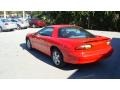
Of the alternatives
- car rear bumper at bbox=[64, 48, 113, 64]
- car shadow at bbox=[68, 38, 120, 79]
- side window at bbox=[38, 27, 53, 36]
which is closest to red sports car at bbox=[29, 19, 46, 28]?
side window at bbox=[38, 27, 53, 36]

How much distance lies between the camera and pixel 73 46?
5578 millimetres

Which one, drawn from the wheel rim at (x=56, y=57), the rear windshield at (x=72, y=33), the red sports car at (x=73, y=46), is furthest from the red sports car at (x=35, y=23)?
the wheel rim at (x=56, y=57)

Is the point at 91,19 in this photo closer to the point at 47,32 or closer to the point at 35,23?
the point at 35,23

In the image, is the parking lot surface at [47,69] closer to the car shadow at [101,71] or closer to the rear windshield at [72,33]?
the car shadow at [101,71]

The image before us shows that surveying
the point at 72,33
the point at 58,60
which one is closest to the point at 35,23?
the point at 72,33

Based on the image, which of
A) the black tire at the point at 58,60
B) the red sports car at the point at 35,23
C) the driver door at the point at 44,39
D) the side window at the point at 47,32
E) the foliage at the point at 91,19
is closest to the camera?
the black tire at the point at 58,60

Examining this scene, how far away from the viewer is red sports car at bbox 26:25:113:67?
5.58 metres

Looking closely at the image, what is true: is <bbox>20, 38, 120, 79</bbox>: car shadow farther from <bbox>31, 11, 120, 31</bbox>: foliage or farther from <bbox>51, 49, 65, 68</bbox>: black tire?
<bbox>31, 11, 120, 31</bbox>: foliage

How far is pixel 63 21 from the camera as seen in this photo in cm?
2073

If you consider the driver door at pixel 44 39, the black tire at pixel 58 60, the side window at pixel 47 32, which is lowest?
the black tire at pixel 58 60

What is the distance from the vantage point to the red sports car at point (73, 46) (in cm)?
558
